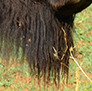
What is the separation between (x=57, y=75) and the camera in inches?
68.6

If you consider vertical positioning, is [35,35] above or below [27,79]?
above

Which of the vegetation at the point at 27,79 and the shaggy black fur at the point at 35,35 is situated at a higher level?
the shaggy black fur at the point at 35,35

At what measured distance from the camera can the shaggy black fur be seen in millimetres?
1700

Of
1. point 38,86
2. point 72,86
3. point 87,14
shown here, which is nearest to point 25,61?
point 38,86

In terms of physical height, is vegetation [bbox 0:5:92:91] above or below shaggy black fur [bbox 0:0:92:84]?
below

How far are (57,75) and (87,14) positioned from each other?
2.57 feet

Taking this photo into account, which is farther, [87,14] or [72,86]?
[87,14]

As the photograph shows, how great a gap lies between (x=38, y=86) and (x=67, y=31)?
53 cm

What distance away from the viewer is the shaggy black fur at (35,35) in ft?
5.58

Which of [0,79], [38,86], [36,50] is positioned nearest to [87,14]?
[36,50]

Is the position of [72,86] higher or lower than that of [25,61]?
lower

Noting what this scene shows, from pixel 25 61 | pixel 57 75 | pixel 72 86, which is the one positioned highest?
pixel 25 61

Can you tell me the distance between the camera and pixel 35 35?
1717 millimetres

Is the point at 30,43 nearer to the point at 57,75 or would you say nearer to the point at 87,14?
the point at 57,75
